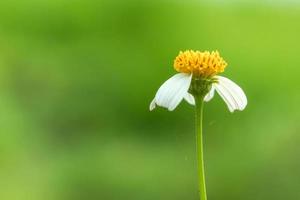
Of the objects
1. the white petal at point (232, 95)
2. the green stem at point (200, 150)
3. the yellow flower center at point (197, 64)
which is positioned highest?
the yellow flower center at point (197, 64)

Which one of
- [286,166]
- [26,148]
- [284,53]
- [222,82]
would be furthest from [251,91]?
[222,82]

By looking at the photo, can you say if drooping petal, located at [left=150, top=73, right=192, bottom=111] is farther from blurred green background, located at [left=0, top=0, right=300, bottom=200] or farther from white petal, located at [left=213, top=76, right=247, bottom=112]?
blurred green background, located at [left=0, top=0, right=300, bottom=200]

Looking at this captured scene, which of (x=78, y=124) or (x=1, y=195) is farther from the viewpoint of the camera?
(x=78, y=124)

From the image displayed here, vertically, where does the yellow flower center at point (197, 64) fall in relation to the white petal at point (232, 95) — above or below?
above

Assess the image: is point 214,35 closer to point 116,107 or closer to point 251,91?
point 251,91

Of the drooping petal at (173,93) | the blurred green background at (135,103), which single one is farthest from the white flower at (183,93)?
the blurred green background at (135,103)

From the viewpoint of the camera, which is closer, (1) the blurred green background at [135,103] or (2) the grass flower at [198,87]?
(2) the grass flower at [198,87]

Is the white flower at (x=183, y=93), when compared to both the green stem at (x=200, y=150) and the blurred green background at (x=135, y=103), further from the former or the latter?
the blurred green background at (x=135, y=103)
